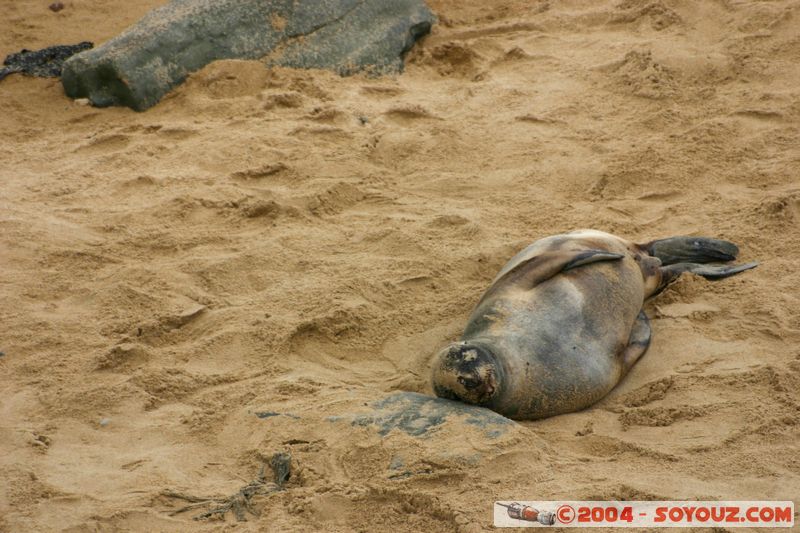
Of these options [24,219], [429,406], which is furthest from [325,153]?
[429,406]

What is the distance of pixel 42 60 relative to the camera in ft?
21.6

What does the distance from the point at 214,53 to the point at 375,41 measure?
107cm

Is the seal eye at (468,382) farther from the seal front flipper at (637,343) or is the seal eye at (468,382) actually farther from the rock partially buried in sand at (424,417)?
the seal front flipper at (637,343)

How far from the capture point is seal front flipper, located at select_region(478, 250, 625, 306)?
3748 millimetres

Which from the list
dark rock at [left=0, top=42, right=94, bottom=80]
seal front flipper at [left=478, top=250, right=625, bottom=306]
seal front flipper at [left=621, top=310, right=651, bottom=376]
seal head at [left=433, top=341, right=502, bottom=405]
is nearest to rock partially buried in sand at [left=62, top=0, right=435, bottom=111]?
dark rock at [left=0, top=42, right=94, bottom=80]

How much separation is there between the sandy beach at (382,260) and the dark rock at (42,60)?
0.12 metres

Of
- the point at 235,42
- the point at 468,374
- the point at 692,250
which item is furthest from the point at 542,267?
the point at 235,42

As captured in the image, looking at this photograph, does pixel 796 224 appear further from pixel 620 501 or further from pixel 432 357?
pixel 620 501

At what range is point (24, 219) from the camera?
14.9ft

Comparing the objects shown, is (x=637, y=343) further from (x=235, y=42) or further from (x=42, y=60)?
(x=42, y=60)

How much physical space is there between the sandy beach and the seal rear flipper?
6cm

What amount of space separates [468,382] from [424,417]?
0.69 ft

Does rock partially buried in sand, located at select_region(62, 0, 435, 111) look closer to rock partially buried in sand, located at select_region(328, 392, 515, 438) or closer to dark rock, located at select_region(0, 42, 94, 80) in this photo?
dark rock, located at select_region(0, 42, 94, 80)

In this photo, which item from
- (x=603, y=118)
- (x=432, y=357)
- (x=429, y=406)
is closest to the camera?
(x=429, y=406)
